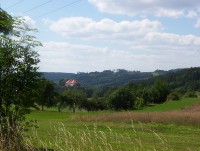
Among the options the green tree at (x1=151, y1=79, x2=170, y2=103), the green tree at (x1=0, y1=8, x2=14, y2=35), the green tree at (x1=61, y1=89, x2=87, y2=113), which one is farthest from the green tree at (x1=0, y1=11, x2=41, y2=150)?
the green tree at (x1=151, y1=79, x2=170, y2=103)

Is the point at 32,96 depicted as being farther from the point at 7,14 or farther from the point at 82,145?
the point at 82,145

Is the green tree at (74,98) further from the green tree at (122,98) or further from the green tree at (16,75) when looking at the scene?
the green tree at (16,75)

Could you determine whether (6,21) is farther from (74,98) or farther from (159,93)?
(159,93)

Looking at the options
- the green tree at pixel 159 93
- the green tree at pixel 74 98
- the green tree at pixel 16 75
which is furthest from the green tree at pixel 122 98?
the green tree at pixel 16 75

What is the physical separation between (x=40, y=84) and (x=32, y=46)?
1.11 m

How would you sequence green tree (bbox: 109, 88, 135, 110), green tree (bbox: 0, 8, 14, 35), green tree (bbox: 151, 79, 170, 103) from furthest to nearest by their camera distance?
green tree (bbox: 151, 79, 170, 103)
green tree (bbox: 109, 88, 135, 110)
green tree (bbox: 0, 8, 14, 35)

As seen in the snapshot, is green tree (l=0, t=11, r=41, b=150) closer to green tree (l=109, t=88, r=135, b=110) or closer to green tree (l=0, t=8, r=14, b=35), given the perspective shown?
green tree (l=0, t=8, r=14, b=35)

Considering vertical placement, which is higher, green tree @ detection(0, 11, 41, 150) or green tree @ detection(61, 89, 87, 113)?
green tree @ detection(0, 11, 41, 150)

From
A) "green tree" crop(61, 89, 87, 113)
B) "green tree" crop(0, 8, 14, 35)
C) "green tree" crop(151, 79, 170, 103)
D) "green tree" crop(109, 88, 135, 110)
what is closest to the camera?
"green tree" crop(0, 8, 14, 35)

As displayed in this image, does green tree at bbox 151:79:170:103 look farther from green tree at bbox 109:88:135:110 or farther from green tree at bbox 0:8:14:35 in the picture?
green tree at bbox 0:8:14:35

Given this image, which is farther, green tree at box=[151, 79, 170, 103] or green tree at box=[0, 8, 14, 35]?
green tree at box=[151, 79, 170, 103]

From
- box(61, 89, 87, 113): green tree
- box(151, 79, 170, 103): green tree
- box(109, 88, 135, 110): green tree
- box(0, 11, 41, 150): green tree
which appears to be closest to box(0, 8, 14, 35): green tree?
box(0, 11, 41, 150): green tree

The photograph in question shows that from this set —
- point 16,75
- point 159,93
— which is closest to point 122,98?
point 159,93

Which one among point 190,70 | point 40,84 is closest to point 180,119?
point 40,84
